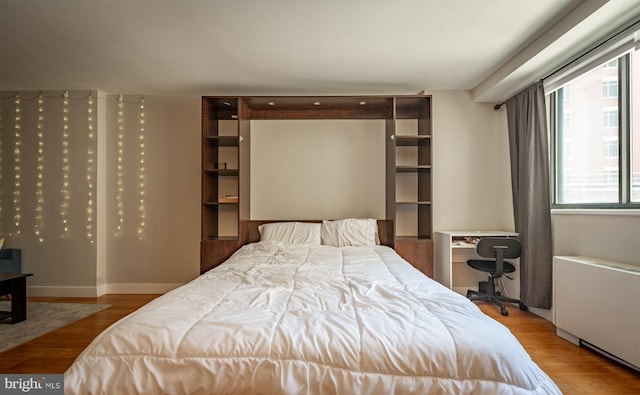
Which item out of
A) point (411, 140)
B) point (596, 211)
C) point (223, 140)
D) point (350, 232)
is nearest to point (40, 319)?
point (223, 140)

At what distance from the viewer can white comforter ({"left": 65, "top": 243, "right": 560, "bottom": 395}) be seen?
983mm

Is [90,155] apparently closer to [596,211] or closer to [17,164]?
[17,164]

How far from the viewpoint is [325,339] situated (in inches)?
42.2

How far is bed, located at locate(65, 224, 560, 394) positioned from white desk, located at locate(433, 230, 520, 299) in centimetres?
185

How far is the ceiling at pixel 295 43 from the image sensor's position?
1.98 m

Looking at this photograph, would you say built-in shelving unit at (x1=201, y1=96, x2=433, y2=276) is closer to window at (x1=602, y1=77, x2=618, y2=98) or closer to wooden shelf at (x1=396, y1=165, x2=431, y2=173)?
wooden shelf at (x1=396, y1=165, x2=431, y2=173)

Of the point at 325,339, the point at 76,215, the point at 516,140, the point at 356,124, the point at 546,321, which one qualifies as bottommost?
the point at 546,321

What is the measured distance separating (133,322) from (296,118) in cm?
279

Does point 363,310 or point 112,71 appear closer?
point 363,310

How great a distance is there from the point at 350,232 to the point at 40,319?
117 inches

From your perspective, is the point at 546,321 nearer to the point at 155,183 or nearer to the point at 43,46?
the point at 155,183

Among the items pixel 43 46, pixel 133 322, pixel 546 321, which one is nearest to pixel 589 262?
pixel 546 321

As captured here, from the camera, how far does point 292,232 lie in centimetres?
325

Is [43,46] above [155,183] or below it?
above
